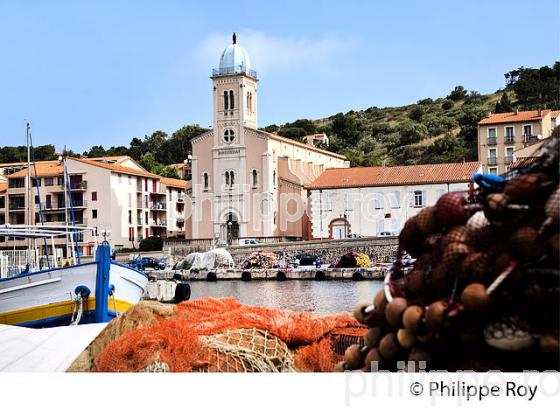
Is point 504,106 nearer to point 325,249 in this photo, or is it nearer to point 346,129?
point 346,129

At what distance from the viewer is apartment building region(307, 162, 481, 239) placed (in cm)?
4488

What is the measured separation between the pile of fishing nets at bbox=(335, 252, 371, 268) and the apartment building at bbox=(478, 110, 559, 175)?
268 inches

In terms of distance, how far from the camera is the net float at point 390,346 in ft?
12.7

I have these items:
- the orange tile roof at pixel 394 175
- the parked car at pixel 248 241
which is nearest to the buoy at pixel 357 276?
the orange tile roof at pixel 394 175

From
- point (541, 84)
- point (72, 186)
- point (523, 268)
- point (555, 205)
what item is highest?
point (541, 84)

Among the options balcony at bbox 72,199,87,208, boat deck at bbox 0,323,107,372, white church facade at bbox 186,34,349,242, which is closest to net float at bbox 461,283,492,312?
boat deck at bbox 0,323,107,372

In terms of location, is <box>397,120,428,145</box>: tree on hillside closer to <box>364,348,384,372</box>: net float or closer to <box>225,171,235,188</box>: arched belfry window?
<box>225,171,235,188</box>: arched belfry window

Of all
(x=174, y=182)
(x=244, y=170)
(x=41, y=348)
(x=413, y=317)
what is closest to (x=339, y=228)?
(x=244, y=170)

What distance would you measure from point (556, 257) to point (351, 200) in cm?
4417

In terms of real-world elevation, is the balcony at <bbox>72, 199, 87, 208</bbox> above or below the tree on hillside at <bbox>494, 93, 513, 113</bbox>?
below

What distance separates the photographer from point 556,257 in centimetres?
339

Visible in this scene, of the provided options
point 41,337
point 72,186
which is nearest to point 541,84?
point 72,186

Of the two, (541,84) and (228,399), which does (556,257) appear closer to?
(228,399)

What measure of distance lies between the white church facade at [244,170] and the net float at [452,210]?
45279mm
